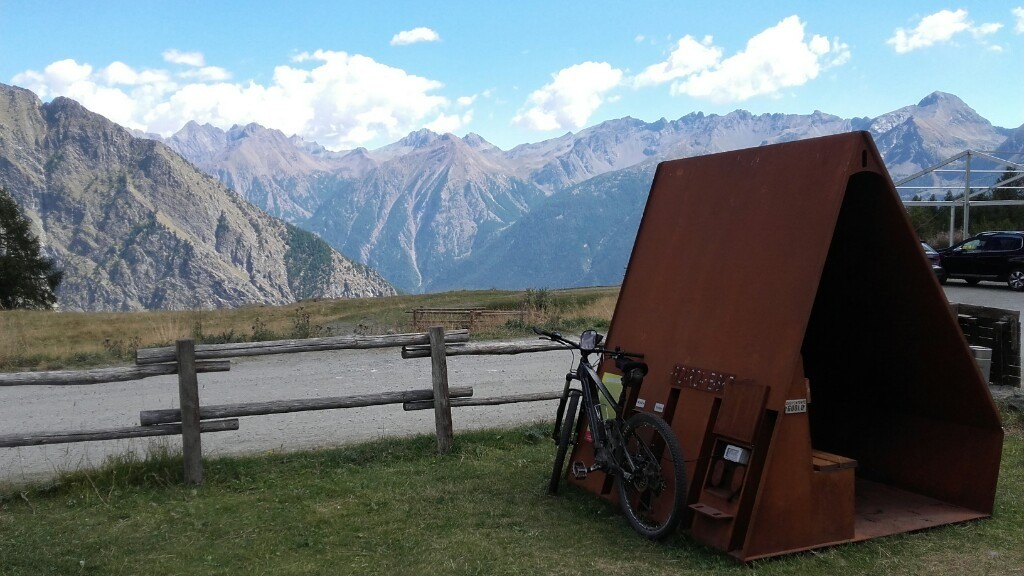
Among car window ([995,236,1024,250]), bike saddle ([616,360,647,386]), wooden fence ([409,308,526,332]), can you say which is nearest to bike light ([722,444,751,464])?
bike saddle ([616,360,647,386])

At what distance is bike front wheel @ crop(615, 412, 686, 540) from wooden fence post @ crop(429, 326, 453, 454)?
2715 millimetres

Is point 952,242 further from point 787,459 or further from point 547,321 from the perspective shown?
point 787,459

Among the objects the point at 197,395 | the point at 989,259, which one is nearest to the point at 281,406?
the point at 197,395

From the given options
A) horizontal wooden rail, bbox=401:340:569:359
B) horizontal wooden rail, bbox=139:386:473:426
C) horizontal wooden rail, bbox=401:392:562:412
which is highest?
horizontal wooden rail, bbox=401:340:569:359

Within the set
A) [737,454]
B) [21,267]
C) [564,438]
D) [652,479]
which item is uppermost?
[21,267]

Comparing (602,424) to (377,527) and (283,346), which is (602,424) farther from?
(283,346)

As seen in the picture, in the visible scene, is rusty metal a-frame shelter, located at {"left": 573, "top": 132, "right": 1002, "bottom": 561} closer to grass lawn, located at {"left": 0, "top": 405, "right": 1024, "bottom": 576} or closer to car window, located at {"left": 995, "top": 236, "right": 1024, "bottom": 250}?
grass lawn, located at {"left": 0, "top": 405, "right": 1024, "bottom": 576}

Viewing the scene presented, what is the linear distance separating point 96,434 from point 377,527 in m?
3.11

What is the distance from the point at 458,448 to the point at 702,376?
3.40 metres

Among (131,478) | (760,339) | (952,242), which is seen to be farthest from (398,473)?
(952,242)

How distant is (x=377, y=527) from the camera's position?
6094mm

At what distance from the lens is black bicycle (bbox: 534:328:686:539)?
544 centimetres

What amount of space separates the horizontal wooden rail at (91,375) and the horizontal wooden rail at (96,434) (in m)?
0.47

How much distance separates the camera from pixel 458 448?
27.5 feet
